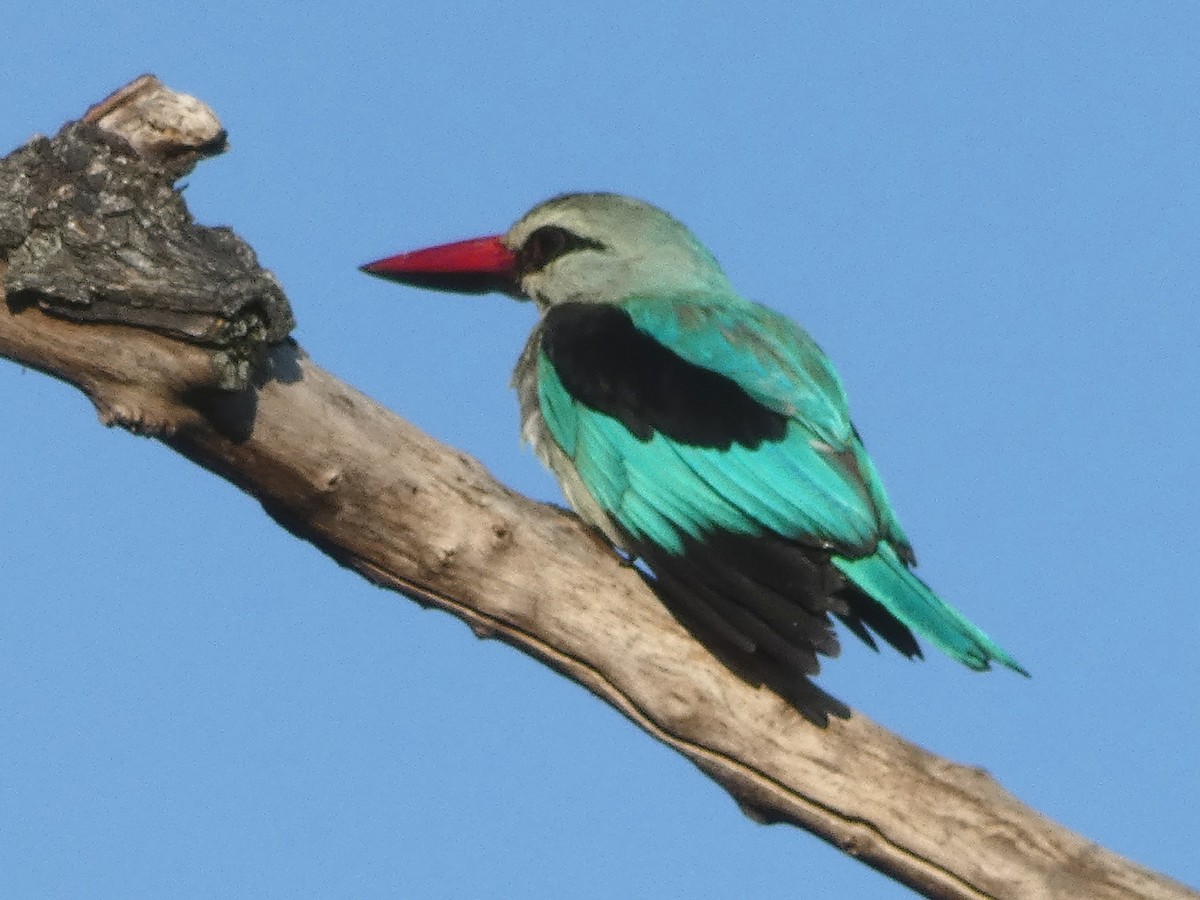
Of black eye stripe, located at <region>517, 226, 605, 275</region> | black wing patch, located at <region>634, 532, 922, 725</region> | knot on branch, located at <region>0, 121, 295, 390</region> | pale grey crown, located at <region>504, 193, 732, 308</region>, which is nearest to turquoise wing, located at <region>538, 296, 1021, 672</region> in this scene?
black wing patch, located at <region>634, 532, 922, 725</region>

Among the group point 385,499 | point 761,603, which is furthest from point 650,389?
point 385,499

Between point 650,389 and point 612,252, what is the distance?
1.18m

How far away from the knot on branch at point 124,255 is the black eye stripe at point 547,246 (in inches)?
77.0

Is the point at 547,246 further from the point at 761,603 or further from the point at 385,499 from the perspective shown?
the point at 761,603

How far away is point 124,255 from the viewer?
430cm

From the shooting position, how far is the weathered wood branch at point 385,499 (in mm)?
4254

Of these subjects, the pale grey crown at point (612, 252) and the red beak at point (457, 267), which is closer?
the pale grey crown at point (612, 252)

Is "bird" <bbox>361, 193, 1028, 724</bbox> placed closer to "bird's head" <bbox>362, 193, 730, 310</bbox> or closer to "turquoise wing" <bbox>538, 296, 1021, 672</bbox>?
"turquoise wing" <bbox>538, 296, 1021, 672</bbox>

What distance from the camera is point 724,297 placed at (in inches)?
239

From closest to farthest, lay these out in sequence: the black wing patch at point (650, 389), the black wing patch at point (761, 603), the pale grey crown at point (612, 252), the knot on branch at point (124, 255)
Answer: the knot on branch at point (124, 255)
the black wing patch at point (761, 603)
the black wing patch at point (650, 389)
the pale grey crown at point (612, 252)

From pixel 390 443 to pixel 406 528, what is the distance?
232 mm

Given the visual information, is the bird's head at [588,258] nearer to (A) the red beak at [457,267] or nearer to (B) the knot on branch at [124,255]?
(A) the red beak at [457,267]

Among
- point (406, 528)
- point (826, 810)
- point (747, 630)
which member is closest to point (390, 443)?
point (406, 528)

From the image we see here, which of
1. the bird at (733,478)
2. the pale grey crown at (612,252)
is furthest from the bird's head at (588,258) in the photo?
the bird at (733,478)
